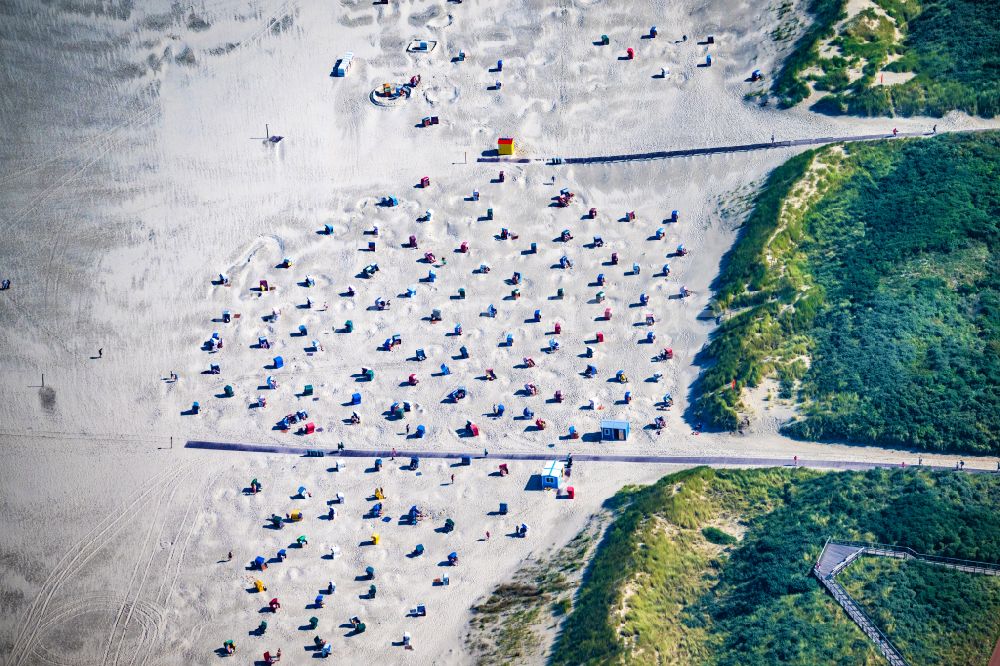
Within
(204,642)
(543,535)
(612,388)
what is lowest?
(204,642)

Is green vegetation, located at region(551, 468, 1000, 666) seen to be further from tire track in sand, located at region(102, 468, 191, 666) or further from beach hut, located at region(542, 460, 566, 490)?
tire track in sand, located at region(102, 468, 191, 666)

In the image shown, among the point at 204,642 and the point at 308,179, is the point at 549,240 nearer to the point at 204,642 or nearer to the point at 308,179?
the point at 308,179

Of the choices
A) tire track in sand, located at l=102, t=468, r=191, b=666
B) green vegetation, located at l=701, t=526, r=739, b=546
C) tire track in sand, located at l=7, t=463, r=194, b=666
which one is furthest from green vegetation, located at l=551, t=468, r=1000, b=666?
tire track in sand, located at l=7, t=463, r=194, b=666

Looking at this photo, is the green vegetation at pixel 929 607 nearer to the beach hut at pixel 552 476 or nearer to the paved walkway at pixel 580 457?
the paved walkway at pixel 580 457

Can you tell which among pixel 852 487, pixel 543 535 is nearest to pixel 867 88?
pixel 852 487

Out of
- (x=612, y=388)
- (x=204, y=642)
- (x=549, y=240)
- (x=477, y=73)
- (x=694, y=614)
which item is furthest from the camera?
(x=477, y=73)

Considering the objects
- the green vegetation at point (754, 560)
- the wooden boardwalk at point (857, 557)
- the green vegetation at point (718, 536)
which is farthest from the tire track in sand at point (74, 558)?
the wooden boardwalk at point (857, 557)

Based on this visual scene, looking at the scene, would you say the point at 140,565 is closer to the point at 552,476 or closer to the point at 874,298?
the point at 552,476

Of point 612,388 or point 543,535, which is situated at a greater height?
point 612,388
